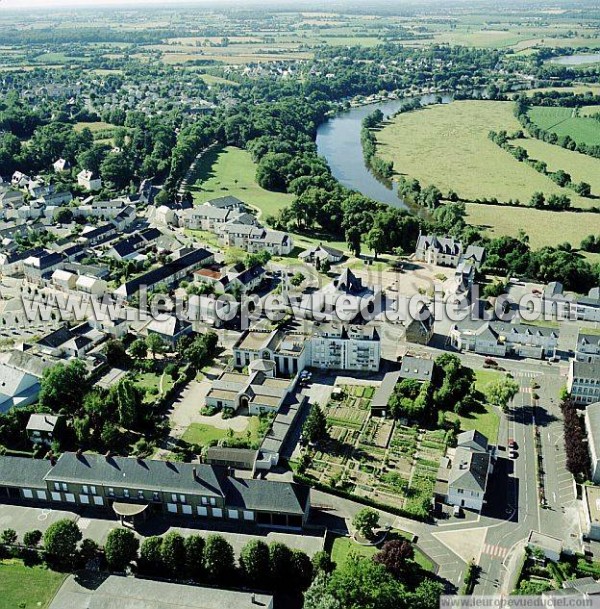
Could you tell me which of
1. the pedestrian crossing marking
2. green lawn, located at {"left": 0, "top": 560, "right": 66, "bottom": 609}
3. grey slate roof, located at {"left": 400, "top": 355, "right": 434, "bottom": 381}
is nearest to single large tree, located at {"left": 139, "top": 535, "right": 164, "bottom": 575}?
green lawn, located at {"left": 0, "top": 560, "right": 66, "bottom": 609}

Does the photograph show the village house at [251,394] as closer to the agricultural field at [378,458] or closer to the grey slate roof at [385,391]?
the agricultural field at [378,458]

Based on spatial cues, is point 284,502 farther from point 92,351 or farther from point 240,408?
point 92,351

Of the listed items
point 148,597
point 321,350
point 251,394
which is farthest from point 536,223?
point 148,597

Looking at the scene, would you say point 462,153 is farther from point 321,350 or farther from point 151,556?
point 151,556

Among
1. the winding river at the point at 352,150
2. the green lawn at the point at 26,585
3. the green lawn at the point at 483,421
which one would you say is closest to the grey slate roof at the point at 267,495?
the green lawn at the point at 26,585

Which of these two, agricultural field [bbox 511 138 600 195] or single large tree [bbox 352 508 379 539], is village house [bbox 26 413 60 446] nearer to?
single large tree [bbox 352 508 379 539]

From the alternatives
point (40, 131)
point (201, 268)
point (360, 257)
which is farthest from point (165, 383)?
point (40, 131)

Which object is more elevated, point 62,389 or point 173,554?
point 62,389
